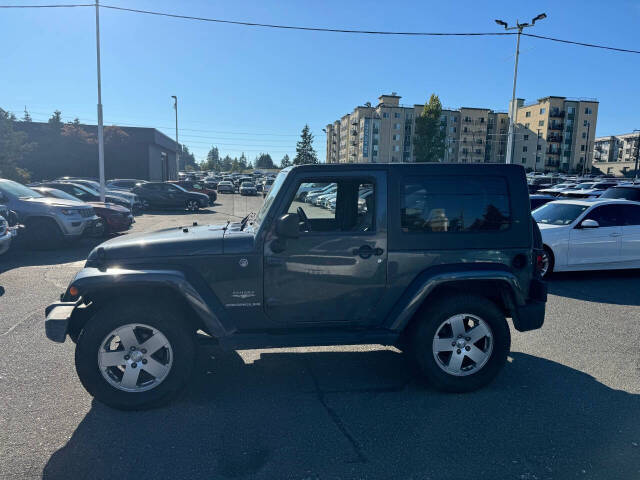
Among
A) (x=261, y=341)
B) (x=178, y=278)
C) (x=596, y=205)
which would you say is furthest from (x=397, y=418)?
(x=596, y=205)

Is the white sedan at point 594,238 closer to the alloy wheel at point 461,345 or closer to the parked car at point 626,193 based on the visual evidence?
the alloy wheel at point 461,345

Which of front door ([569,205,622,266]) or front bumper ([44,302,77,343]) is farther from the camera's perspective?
front door ([569,205,622,266])

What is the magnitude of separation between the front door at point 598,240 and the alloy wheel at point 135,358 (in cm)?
760

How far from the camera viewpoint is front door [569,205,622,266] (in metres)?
8.38

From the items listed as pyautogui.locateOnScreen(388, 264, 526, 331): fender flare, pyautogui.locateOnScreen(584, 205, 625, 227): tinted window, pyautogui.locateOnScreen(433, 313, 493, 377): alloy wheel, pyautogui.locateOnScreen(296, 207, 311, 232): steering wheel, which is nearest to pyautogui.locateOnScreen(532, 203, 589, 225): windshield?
pyautogui.locateOnScreen(584, 205, 625, 227): tinted window

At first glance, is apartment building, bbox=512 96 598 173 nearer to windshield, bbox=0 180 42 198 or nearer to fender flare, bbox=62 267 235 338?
windshield, bbox=0 180 42 198

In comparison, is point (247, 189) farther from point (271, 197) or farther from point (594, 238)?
point (271, 197)

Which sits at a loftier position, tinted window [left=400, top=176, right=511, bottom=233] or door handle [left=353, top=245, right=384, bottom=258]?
tinted window [left=400, top=176, right=511, bottom=233]

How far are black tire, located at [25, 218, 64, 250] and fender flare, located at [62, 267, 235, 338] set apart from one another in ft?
27.3

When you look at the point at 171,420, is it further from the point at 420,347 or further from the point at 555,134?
the point at 555,134

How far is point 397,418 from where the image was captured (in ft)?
11.5

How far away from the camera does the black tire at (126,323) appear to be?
3461mm

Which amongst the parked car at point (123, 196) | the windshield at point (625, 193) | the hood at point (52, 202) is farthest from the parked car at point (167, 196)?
the windshield at point (625, 193)

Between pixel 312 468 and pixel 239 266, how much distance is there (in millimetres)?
1572
